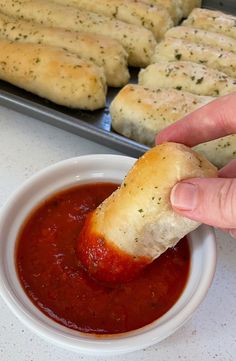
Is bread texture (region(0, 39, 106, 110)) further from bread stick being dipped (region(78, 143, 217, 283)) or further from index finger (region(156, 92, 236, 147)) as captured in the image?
bread stick being dipped (region(78, 143, 217, 283))

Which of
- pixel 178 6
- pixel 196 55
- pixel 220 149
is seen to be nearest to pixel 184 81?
pixel 196 55

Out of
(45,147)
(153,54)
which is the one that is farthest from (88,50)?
(45,147)

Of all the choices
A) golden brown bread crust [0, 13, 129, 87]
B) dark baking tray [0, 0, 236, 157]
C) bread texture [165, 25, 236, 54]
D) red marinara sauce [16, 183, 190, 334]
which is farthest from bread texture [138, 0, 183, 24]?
red marinara sauce [16, 183, 190, 334]

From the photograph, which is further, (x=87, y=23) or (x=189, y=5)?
(x=189, y=5)

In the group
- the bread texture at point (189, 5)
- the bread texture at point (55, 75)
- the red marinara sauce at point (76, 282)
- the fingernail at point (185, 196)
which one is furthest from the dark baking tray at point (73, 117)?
the bread texture at point (189, 5)

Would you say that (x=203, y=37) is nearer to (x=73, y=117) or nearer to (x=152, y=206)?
(x=73, y=117)

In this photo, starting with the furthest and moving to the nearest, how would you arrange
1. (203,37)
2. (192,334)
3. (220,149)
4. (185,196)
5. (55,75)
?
1. (203,37)
2. (55,75)
3. (220,149)
4. (192,334)
5. (185,196)

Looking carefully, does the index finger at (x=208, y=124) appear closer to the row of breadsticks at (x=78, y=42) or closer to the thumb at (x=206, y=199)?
the thumb at (x=206, y=199)
